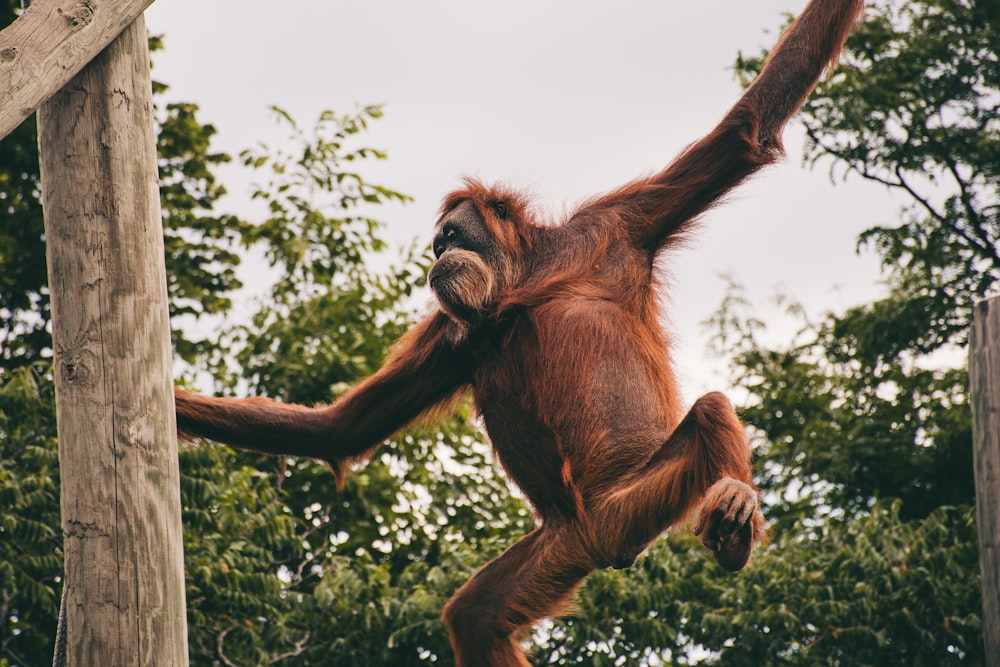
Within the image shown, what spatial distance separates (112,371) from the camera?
10.1 ft

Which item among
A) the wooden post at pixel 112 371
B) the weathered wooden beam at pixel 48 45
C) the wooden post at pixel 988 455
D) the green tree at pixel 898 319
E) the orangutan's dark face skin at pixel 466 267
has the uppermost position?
the green tree at pixel 898 319

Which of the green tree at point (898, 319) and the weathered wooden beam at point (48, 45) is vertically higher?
the green tree at point (898, 319)

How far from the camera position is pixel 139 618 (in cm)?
299

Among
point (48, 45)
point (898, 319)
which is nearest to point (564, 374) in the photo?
point (48, 45)

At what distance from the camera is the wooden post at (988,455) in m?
2.84

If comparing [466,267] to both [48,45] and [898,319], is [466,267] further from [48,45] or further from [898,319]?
[898,319]

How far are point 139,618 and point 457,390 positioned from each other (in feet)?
6.65

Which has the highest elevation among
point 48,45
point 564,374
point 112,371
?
point 48,45

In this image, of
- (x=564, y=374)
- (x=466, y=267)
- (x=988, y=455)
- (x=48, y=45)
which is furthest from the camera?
(x=466, y=267)

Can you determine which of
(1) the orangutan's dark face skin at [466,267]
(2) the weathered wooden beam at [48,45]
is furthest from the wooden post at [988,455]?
(2) the weathered wooden beam at [48,45]

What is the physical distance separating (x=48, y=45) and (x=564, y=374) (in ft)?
6.94

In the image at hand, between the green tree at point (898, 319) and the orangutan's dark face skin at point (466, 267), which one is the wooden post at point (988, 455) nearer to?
the orangutan's dark face skin at point (466, 267)

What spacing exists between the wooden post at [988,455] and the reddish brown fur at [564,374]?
111 centimetres

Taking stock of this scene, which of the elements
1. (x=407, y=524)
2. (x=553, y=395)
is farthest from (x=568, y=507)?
(x=407, y=524)
